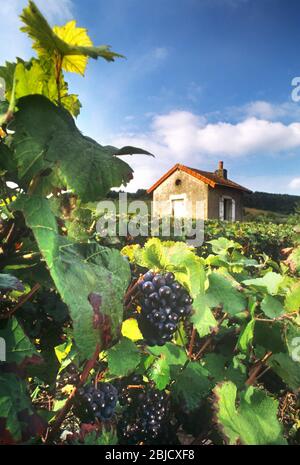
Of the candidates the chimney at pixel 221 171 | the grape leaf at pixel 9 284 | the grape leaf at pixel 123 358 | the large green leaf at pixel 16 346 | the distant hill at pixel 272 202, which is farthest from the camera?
the distant hill at pixel 272 202

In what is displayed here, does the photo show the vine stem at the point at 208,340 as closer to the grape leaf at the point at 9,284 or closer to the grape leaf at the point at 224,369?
the grape leaf at the point at 224,369

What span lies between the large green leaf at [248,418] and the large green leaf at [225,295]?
27 centimetres

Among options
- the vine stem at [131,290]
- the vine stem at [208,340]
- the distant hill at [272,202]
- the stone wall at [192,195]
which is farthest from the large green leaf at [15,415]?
the distant hill at [272,202]

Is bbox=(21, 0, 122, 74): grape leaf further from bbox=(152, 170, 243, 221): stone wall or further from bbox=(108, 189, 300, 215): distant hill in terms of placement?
bbox=(108, 189, 300, 215): distant hill

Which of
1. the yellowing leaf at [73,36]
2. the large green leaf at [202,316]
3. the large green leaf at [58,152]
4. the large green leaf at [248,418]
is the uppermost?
the yellowing leaf at [73,36]

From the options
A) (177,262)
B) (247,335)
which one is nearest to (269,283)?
(247,335)

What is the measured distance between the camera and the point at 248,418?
117 cm

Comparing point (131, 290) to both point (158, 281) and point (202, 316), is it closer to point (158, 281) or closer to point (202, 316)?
point (158, 281)

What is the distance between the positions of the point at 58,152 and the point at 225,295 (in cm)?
81

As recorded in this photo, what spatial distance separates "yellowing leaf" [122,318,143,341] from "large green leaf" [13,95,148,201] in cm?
61

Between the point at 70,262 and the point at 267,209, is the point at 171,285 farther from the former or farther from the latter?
the point at 267,209

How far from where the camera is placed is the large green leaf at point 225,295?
139 centimetres

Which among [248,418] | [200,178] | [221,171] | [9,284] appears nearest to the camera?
[9,284]
